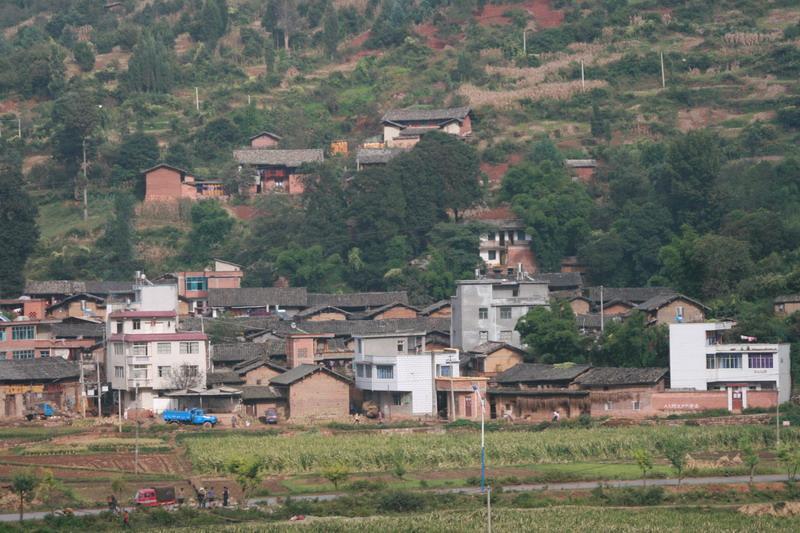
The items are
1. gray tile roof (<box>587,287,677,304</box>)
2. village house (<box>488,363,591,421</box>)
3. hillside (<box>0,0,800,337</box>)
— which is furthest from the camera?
hillside (<box>0,0,800,337</box>)

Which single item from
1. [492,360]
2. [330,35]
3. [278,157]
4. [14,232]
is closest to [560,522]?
[492,360]

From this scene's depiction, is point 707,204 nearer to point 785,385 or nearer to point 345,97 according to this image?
point 785,385

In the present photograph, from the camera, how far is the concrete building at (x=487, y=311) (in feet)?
259

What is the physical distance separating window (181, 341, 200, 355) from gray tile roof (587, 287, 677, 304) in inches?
789

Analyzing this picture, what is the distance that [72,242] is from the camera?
95438mm

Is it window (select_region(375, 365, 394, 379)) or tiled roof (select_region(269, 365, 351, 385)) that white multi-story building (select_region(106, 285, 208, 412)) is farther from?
window (select_region(375, 365, 394, 379))

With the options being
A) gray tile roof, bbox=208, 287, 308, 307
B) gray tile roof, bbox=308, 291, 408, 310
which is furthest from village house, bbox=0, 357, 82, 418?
gray tile roof, bbox=308, 291, 408, 310

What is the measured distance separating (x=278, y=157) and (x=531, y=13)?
29.5 metres

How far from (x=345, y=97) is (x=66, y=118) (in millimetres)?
22055

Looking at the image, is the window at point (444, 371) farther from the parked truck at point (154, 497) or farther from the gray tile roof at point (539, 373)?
the parked truck at point (154, 497)

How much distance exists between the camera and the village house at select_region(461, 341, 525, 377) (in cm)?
7506

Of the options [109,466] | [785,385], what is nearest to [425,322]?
[785,385]

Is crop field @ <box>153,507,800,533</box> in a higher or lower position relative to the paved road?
lower

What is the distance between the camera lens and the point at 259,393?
71812 millimetres
